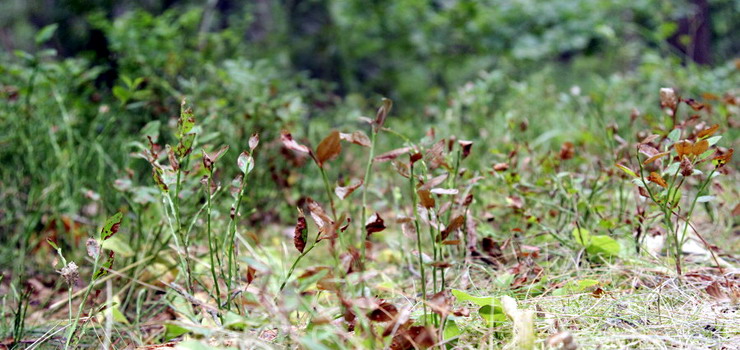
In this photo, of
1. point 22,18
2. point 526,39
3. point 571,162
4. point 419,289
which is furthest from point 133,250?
point 526,39

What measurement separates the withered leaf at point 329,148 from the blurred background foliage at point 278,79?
0.60 m

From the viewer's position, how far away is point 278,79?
145 inches

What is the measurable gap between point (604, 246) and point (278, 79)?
273cm

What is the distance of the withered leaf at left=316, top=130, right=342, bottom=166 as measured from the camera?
0.86 meters

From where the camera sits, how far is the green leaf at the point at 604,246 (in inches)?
52.6

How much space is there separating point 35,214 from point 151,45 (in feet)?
4.80

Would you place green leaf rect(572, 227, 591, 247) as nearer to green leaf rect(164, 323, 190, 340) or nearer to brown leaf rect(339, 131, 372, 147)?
brown leaf rect(339, 131, 372, 147)

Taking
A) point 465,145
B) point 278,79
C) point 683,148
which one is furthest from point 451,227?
point 278,79

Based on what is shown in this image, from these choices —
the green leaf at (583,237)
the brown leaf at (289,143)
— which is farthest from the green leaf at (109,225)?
the green leaf at (583,237)

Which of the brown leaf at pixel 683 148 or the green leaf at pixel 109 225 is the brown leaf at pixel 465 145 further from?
the green leaf at pixel 109 225

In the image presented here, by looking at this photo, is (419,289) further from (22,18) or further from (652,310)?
(22,18)

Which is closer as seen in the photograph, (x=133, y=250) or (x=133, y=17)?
(x=133, y=250)

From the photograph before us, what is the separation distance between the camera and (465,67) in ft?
16.6

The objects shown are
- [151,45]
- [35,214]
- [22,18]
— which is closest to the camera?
[35,214]
